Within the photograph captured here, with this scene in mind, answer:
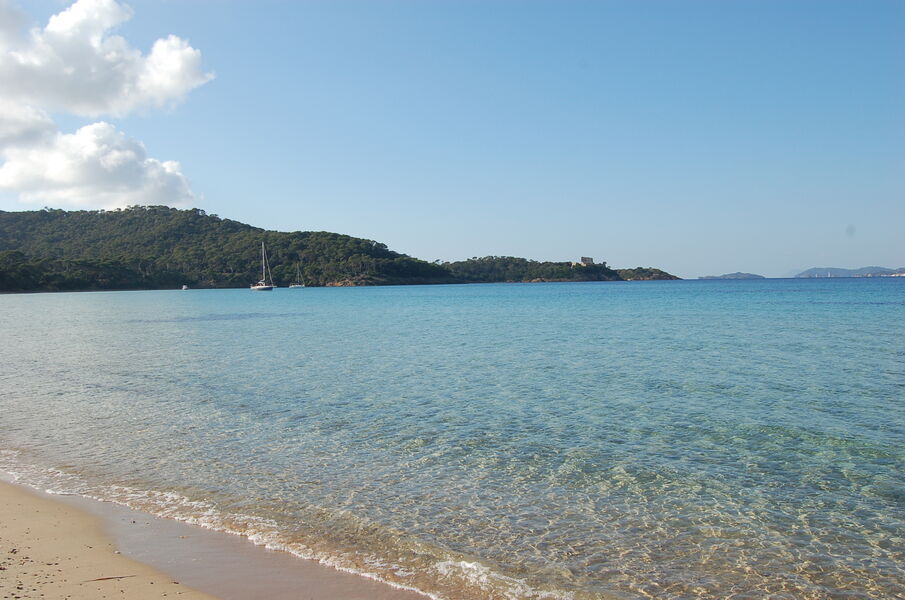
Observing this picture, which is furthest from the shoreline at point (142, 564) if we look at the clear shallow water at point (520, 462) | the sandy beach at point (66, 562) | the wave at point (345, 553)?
the clear shallow water at point (520, 462)

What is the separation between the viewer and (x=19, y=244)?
170 metres

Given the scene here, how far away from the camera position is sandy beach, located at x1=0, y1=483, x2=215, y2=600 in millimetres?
5582

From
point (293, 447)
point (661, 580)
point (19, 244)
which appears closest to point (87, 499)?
point (293, 447)

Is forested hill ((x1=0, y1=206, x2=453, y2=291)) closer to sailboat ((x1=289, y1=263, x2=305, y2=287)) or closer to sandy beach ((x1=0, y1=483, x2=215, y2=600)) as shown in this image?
sailboat ((x1=289, y1=263, x2=305, y2=287))

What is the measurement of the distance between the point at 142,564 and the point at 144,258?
177922 millimetres

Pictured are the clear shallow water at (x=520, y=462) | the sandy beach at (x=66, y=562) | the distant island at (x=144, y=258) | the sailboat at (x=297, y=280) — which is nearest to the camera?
the sandy beach at (x=66, y=562)

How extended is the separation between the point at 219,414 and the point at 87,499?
5.64 meters

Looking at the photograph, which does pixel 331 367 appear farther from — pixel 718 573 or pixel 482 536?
pixel 718 573

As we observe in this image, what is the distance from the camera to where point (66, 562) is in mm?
6301

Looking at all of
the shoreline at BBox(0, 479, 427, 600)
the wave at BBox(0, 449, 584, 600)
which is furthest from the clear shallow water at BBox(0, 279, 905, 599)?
the shoreline at BBox(0, 479, 427, 600)

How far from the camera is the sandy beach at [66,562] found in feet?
18.3

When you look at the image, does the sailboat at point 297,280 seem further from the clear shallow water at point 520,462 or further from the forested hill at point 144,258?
the clear shallow water at point 520,462

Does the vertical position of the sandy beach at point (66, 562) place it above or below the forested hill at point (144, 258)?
below

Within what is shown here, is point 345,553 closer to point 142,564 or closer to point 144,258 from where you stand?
point 142,564
